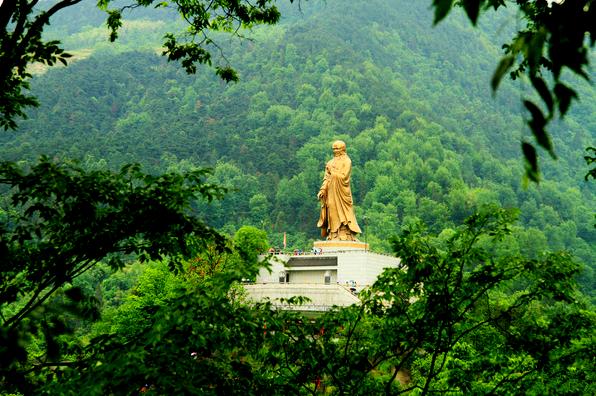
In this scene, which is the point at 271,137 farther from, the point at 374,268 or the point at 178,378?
the point at 178,378

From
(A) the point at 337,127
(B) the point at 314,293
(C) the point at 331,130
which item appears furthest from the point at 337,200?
(A) the point at 337,127

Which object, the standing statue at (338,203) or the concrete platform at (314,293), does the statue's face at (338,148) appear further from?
the concrete platform at (314,293)

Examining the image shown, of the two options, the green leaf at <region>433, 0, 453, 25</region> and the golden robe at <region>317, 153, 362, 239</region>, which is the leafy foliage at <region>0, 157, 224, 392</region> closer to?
the green leaf at <region>433, 0, 453, 25</region>

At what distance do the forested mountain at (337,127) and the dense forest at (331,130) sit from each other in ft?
0.80

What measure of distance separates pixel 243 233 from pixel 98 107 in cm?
6376

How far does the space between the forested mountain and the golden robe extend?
23426 millimetres

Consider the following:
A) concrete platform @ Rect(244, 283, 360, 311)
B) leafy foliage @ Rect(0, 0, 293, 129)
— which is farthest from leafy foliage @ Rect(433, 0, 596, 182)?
concrete platform @ Rect(244, 283, 360, 311)

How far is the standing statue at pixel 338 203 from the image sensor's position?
28.2m

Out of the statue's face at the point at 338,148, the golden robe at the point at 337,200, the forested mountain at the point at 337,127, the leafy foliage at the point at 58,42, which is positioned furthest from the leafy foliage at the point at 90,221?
the forested mountain at the point at 337,127

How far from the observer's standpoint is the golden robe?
2817 centimetres

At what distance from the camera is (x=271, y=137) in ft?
280

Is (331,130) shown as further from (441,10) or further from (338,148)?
(441,10)

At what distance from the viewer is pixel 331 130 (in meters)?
86.4

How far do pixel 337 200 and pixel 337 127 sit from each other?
199 ft
